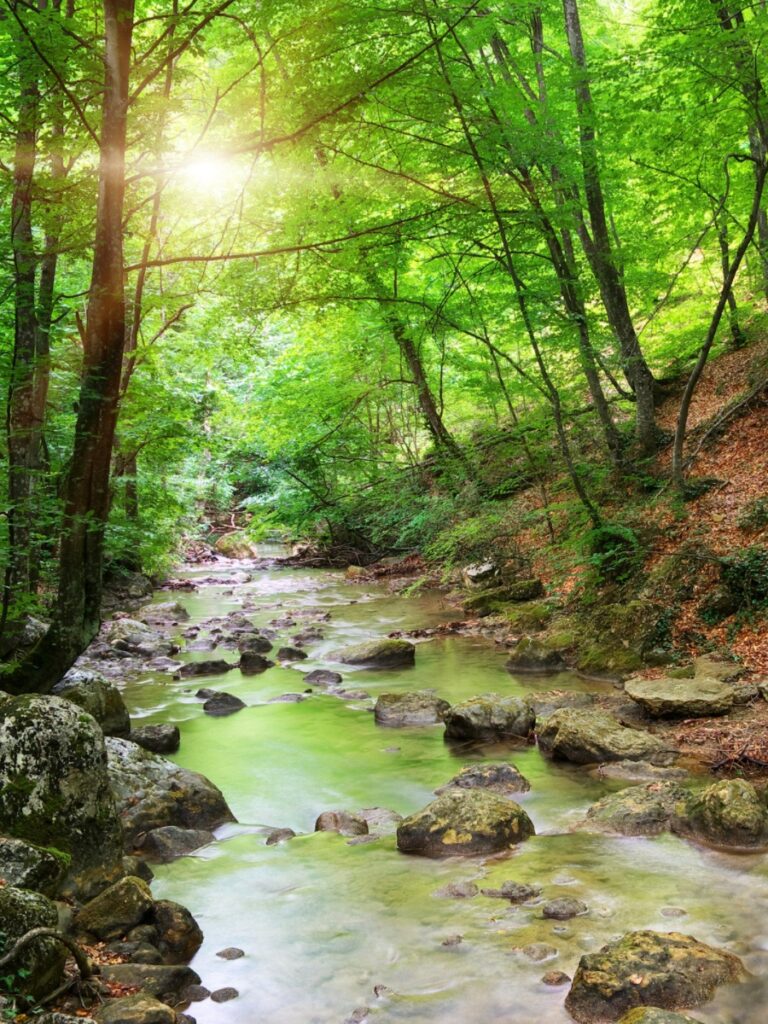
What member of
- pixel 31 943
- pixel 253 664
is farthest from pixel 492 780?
pixel 253 664

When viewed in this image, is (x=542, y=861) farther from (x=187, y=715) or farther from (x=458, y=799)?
(x=187, y=715)

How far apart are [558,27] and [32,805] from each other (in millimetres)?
16646

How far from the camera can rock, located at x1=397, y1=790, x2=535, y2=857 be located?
206 inches

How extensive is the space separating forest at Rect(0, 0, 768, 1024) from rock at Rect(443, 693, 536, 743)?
53 mm

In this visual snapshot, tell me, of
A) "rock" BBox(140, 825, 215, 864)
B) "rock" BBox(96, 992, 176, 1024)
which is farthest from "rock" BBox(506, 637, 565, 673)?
"rock" BBox(96, 992, 176, 1024)

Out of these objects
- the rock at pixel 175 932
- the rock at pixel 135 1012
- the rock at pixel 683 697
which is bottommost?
the rock at pixel 175 932

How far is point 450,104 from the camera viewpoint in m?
8.86

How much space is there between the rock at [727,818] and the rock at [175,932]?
10.7ft

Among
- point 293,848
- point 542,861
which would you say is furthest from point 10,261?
point 542,861

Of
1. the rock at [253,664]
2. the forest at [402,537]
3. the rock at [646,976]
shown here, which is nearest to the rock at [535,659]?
the forest at [402,537]

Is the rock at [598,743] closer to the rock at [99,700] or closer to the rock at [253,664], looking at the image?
the rock at [99,700]

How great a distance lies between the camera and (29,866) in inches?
159

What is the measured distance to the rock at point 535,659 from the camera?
9.95 metres

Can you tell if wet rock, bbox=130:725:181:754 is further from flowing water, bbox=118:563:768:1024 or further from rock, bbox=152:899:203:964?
rock, bbox=152:899:203:964
